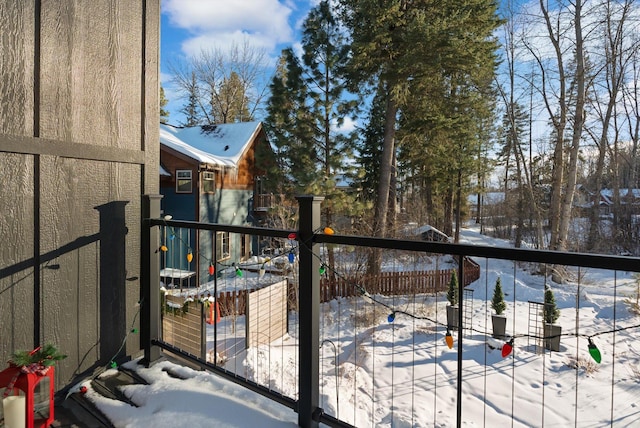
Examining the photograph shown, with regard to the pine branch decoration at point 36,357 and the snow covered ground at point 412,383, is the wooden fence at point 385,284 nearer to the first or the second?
the snow covered ground at point 412,383

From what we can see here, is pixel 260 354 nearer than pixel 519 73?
Yes

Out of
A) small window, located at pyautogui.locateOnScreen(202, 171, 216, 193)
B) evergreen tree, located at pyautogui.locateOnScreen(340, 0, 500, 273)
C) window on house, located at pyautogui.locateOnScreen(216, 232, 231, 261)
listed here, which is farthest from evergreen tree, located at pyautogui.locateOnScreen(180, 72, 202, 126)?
evergreen tree, located at pyautogui.locateOnScreen(340, 0, 500, 273)

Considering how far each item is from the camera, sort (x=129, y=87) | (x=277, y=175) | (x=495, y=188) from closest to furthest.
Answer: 1. (x=129, y=87)
2. (x=277, y=175)
3. (x=495, y=188)

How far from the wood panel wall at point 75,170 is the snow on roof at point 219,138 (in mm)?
9368

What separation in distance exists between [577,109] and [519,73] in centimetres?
291

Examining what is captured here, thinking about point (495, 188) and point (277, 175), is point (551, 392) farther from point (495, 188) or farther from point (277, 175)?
point (495, 188)

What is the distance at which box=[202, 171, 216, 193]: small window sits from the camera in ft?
36.4

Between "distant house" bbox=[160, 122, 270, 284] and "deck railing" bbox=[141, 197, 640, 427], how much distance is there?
177 cm

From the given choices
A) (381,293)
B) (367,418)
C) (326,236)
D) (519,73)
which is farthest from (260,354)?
(519,73)

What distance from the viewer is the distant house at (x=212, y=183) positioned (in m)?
10.8

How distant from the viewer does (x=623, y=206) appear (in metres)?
13.3

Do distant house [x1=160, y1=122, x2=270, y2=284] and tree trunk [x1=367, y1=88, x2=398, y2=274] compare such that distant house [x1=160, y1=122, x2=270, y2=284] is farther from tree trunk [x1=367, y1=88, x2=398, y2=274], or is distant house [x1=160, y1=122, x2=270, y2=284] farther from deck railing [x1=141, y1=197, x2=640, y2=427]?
tree trunk [x1=367, y1=88, x2=398, y2=274]

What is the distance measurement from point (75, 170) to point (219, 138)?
11633mm

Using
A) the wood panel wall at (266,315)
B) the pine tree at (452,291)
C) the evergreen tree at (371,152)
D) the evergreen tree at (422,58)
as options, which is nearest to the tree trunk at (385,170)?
the evergreen tree at (422,58)
